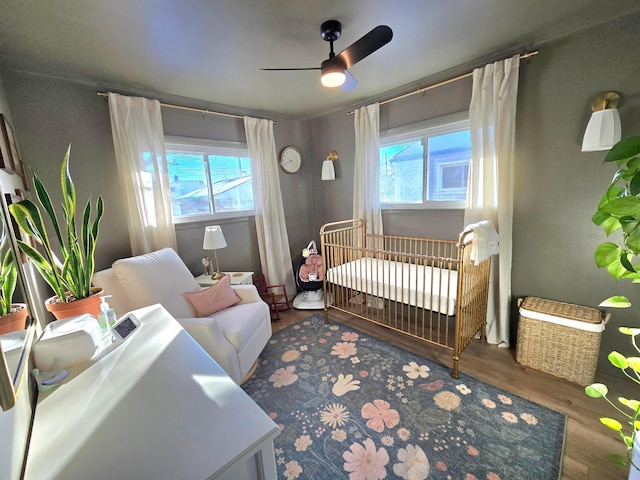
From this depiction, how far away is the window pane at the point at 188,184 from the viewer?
273 cm

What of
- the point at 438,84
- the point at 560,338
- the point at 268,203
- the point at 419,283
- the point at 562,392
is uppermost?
the point at 438,84

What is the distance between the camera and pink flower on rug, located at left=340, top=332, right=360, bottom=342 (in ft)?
8.19

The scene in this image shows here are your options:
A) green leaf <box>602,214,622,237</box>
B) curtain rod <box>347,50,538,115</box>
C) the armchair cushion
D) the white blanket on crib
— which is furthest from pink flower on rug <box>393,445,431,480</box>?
curtain rod <box>347,50,538,115</box>

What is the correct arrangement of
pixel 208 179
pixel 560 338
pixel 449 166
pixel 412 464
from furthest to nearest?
1. pixel 208 179
2. pixel 449 166
3. pixel 560 338
4. pixel 412 464

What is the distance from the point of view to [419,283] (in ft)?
7.50

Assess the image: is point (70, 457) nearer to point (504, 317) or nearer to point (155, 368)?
point (155, 368)

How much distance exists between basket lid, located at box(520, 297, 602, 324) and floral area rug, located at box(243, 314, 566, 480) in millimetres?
636

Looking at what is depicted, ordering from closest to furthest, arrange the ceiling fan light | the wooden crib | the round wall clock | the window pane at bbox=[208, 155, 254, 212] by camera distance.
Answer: the ceiling fan light, the wooden crib, the window pane at bbox=[208, 155, 254, 212], the round wall clock

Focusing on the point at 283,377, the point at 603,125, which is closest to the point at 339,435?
the point at 283,377

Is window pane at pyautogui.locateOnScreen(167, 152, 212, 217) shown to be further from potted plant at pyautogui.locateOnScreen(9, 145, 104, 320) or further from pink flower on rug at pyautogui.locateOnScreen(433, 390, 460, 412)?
pink flower on rug at pyautogui.locateOnScreen(433, 390, 460, 412)

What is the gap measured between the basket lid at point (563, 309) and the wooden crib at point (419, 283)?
32cm

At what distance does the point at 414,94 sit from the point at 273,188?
1810mm

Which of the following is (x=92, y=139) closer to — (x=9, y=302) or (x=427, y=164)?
(x=9, y=302)

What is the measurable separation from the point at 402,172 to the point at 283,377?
2281 millimetres
